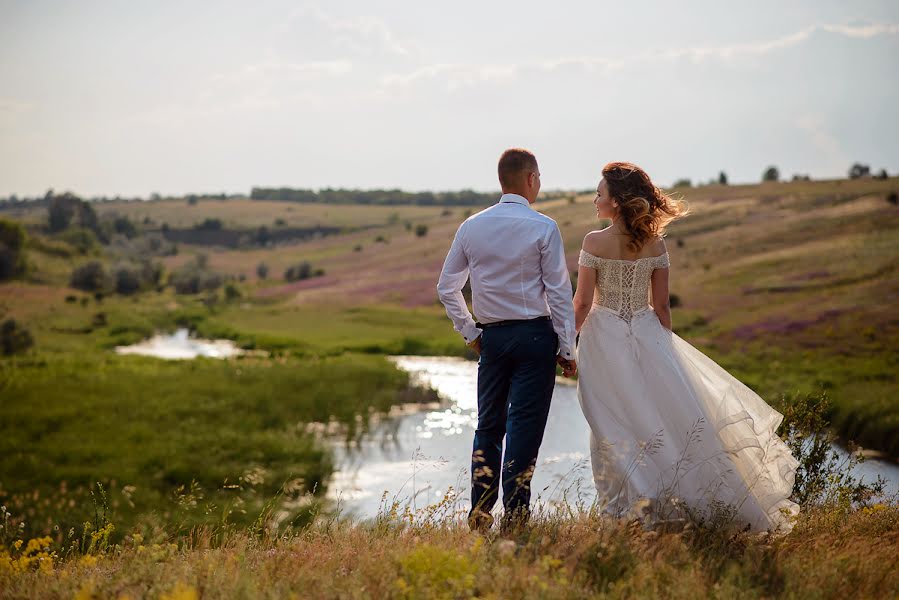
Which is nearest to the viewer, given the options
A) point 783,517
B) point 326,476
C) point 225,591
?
point 225,591

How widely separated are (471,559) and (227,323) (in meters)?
37.6

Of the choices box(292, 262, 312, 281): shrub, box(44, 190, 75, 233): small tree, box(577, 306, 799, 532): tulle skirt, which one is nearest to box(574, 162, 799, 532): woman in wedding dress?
box(577, 306, 799, 532): tulle skirt

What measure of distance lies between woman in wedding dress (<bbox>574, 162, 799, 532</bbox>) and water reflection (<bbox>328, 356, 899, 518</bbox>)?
503cm

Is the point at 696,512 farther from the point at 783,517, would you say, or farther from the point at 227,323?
the point at 227,323

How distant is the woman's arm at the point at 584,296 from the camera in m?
6.25

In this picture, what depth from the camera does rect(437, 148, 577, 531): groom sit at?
5.75 m

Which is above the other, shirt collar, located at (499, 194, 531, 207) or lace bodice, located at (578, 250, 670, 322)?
shirt collar, located at (499, 194, 531, 207)

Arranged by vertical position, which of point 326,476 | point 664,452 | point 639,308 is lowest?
point 326,476

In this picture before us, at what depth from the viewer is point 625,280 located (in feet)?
20.5

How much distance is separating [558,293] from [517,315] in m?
0.34

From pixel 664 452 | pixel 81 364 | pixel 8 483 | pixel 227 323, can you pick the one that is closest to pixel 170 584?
pixel 664 452

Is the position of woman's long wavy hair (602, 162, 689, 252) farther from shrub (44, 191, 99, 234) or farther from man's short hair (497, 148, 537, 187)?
shrub (44, 191, 99, 234)

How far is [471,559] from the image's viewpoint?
14.7ft

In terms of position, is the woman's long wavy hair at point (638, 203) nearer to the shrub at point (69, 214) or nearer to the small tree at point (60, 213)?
the shrub at point (69, 214)
